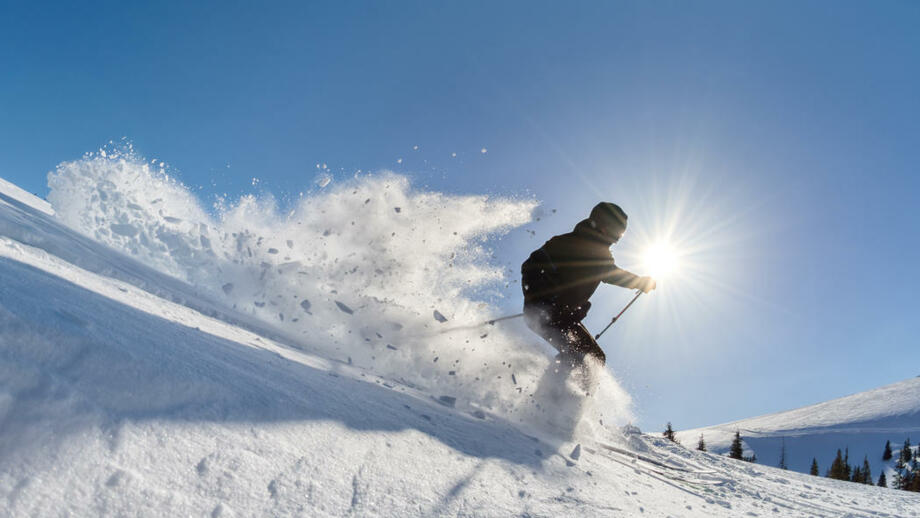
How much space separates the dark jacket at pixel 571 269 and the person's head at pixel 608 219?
85 mm

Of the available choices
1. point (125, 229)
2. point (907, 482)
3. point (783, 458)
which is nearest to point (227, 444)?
point (125, 229)

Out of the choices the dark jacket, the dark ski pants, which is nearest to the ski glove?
the dark jacket

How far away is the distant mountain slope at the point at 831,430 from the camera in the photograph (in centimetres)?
14638

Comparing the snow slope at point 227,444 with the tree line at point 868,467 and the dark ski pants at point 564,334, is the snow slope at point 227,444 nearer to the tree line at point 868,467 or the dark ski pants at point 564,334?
the dark ski pants at point 564,334

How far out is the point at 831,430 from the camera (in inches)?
6368

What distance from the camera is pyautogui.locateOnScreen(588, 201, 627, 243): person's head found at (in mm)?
7402

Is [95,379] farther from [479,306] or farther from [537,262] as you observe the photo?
[479,306]

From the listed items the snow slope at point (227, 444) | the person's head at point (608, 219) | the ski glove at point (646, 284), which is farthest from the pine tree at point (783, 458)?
the snow slope at point (227, 444)

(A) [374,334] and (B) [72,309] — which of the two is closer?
(B) [72,309]

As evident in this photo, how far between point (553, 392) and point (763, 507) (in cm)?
284

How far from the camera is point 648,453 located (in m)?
7.02

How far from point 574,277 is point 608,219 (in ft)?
3.74

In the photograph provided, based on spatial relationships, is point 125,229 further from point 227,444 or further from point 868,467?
Answer: point 868,467

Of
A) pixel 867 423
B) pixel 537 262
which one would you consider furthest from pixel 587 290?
pixel 867 423
